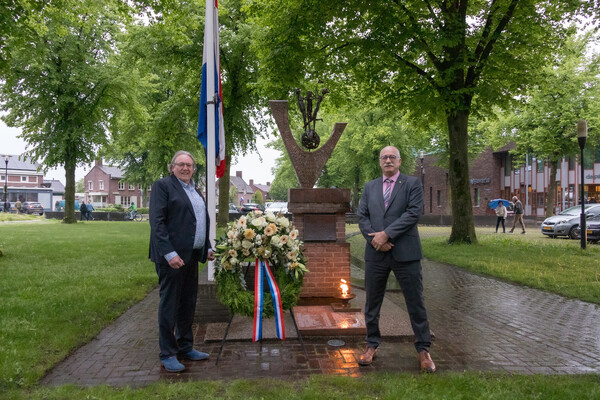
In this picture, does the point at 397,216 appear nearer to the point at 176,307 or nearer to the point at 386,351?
the point at 386,351

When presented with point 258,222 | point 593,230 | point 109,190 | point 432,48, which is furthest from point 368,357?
point 109,190

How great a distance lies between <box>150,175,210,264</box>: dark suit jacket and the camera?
422cm

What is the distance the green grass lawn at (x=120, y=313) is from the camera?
3740 mm

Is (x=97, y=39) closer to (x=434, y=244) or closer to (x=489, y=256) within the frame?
(x=434, y=244)

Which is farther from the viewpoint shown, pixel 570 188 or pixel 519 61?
pixel 570 188

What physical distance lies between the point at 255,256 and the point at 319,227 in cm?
214

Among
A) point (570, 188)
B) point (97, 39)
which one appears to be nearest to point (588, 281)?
point (97, 39)

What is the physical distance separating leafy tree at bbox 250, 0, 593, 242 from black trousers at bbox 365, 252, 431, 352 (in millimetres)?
10495

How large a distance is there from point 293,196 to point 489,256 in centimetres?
830

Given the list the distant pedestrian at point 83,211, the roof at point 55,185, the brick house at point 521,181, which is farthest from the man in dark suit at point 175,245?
the roof at point 55,185

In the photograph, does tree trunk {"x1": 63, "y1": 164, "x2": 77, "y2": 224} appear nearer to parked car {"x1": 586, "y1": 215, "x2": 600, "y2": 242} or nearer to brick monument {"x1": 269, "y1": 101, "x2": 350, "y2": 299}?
brick monument {"x1": 269, "y1": 101, "x2": 350, "y2": 299}

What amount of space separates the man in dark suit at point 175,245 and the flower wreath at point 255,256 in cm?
29

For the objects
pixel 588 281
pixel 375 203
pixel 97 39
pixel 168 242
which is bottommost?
pixel 588 281

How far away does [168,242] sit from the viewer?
4188 mm
